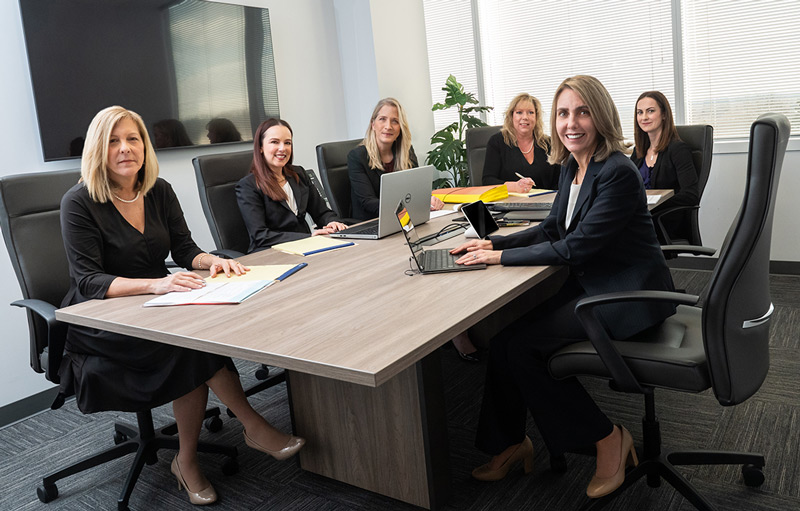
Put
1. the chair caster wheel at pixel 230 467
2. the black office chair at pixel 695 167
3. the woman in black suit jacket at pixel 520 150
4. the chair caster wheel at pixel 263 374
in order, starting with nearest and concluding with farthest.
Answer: the chair caster wheel at pixel 230 467 < the chair caster wheel at pixel 263 374 < the black office chair at pixel 695 167 < the woman in black suit jacket at pixel 520 150

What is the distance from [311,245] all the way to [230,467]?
0.91 metres

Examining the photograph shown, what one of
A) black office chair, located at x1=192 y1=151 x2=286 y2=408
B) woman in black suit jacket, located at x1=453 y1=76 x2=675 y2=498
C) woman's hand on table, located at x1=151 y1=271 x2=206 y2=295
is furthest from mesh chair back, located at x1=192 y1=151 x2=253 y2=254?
woman in black suit jacket, located at x1=453 y1=76 x2=675 y2=498

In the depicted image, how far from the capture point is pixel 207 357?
2.22 metres

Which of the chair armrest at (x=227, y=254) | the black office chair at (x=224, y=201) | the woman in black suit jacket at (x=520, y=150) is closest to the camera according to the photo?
the chair armrest at (x=227, y=254)

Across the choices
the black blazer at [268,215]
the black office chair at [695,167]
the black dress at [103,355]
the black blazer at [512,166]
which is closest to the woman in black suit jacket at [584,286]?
the black dress at [103,355]

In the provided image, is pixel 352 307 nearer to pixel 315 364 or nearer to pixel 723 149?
pixel 315 364

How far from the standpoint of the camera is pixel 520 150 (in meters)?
4.26

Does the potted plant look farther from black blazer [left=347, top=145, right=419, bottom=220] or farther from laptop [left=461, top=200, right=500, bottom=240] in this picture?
laptop [left=461, top=200, right=500, bottom=240]

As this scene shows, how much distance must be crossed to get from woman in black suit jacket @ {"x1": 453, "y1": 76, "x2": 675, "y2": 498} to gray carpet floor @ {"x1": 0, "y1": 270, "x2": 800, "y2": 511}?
18 centimetres

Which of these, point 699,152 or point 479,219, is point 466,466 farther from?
point 699,152

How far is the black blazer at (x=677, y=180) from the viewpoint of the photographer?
11.7 ft

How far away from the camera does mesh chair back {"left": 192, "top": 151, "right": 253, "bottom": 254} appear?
2990 millimetres

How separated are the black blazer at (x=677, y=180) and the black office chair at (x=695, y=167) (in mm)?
17

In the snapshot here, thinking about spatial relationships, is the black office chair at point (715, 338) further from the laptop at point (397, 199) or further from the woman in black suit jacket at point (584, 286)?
the laptop at point (397, 199)
